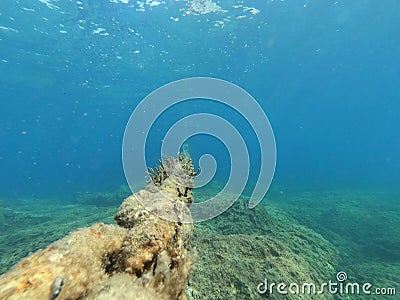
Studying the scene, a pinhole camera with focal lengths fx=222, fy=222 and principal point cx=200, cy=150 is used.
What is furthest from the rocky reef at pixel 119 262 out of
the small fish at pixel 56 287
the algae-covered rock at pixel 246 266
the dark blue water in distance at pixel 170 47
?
the dark blue water in distance at pixel 170 47

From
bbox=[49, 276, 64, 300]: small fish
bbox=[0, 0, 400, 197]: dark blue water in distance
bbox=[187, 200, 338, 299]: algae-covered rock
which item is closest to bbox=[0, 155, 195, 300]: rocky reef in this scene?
bbox=[49, 276, 64, 300]: small fish

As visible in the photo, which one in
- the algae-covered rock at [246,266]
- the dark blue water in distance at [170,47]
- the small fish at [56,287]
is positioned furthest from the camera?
the dark blue water in distance at [170,47]

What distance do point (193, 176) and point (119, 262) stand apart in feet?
8.96

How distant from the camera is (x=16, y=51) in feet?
78.5

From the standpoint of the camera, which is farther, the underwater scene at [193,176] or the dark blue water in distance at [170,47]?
the dark blue water in distance at [170,47]

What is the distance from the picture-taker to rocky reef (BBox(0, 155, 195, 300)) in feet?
3.69

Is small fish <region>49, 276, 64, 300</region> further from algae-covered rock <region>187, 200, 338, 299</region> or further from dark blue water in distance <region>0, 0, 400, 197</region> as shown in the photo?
dark blue water in distance <region>0, 0, 400, 197</region>

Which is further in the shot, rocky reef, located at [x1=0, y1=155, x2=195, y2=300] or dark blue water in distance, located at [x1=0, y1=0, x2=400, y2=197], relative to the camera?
dark blue water in distance, located at [x1=0, y1=0, x2=400, y2=197]

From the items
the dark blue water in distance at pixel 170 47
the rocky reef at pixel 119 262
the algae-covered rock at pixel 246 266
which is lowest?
the algae-covered rock at pixel 246 266

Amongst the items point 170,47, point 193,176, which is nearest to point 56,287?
point 193,176

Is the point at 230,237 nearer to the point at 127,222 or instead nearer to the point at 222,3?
the point at 127,222

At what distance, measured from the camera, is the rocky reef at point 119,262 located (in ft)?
3.69

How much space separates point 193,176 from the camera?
4.33 meters

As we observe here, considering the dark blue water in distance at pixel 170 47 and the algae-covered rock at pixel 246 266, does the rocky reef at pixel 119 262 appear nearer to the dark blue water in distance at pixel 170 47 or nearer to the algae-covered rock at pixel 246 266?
the algae-covered rock at pixel 246 266
